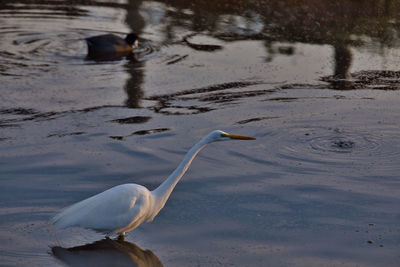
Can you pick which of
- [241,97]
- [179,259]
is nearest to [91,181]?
[179,259]

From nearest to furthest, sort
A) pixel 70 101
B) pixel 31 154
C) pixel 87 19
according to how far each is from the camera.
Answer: pixel 31 154 < pixel 70 101 < pixel 87 19

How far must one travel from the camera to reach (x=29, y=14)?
13898mm

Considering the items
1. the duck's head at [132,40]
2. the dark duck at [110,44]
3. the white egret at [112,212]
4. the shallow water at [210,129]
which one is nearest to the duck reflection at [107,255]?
the shallow water at [210,129]

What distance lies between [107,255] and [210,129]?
123 inches

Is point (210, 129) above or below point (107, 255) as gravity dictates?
above

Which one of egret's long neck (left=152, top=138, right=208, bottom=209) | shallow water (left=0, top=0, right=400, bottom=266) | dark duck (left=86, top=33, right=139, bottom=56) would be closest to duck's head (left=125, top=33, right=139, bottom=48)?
dark duck (left=86, top=33, right=139, bottom=56)

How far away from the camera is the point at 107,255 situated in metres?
5.47

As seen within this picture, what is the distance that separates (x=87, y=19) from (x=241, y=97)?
563 centimetres

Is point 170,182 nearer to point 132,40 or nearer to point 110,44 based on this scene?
point 110,44

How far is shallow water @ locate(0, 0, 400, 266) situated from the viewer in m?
5.68

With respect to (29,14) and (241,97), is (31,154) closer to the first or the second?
(241,97)

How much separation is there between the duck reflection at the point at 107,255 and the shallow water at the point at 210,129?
0.02 m

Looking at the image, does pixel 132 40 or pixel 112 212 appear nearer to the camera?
Result: pixel 112 212

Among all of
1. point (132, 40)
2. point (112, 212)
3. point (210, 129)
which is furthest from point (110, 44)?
point (112, 212)
